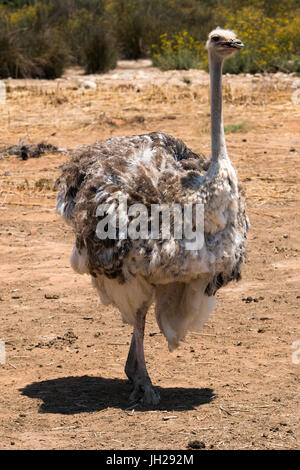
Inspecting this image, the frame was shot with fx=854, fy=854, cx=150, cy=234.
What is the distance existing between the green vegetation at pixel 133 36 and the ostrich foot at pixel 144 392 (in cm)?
1241

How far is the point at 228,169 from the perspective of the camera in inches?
187

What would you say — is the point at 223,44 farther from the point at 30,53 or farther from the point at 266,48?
the point at 30,53

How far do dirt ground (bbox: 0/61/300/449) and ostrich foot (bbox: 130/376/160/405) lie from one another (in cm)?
7

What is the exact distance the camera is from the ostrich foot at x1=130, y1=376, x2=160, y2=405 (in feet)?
16.3

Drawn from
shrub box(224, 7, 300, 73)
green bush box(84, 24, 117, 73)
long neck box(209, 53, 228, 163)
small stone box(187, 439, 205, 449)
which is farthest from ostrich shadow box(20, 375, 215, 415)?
green bush box(84, 24, 117, 73)

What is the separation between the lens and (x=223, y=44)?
4.95 m

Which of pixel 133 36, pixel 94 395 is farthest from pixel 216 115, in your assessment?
pixel 133 36

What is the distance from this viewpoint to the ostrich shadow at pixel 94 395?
16.1 ft

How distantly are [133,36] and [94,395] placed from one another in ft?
60.3

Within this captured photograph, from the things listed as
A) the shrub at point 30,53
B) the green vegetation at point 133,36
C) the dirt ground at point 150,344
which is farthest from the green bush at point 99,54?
the dirt ground at point 150,344

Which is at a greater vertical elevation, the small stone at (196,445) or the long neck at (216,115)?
the long neck at (216,115)

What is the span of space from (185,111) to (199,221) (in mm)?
9089

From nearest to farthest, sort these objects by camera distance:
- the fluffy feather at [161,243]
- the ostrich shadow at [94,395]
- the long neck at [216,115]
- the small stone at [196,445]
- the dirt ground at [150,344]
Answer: the small stone at [196,445]
the dirt ground at [150,344]
the fluffy feather at [161,243]
the long neck at [216,115]
the ostrich shadow at [94,395]

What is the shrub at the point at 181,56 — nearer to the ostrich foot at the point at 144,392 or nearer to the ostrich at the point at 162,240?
the ostrich at the point at 162,240
